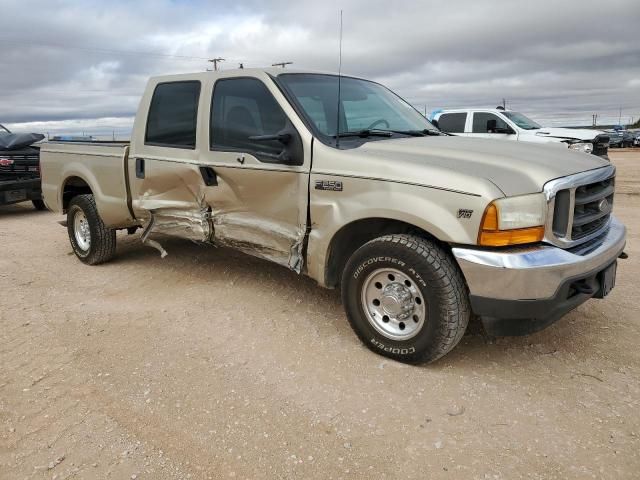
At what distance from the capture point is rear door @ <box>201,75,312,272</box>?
3766 millimetres

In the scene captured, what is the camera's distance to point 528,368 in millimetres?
3354

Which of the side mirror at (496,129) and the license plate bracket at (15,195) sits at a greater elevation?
the side mirror at (496,129)

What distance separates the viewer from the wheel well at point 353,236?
3432 mm

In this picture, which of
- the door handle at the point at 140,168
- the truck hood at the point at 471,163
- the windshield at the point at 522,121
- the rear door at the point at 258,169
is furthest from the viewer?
the windshield at the point at 522,121

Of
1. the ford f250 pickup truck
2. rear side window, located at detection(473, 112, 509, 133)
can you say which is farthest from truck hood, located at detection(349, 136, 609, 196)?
rear side window, located at detection(473, 112, 509, 133)

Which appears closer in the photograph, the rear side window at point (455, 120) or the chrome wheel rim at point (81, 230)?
the chrome wheel rim at point (81, 230)

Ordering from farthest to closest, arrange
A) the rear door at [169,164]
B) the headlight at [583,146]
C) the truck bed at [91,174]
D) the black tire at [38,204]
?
the headlight at [583,146] → the black tire at [38,204] → the truck bed at [91,174] → the rear door at [169,164]

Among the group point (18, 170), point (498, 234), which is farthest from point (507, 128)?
point (498, 234)

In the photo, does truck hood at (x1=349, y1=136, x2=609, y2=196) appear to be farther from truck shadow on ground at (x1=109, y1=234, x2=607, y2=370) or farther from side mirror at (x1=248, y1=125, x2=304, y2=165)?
truck shadow on ground at (x1=109, y1=234, x2=607, y2=370)

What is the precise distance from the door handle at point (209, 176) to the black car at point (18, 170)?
701cm

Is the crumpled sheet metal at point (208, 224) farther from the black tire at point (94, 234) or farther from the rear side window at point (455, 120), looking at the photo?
the rear side window at point (455, 120)

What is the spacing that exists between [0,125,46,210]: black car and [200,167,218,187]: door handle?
701cm

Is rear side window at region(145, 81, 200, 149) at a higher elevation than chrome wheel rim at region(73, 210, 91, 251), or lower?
higher

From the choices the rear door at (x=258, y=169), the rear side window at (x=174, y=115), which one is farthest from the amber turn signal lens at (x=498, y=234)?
the rear side window at (x=174, y=115)
